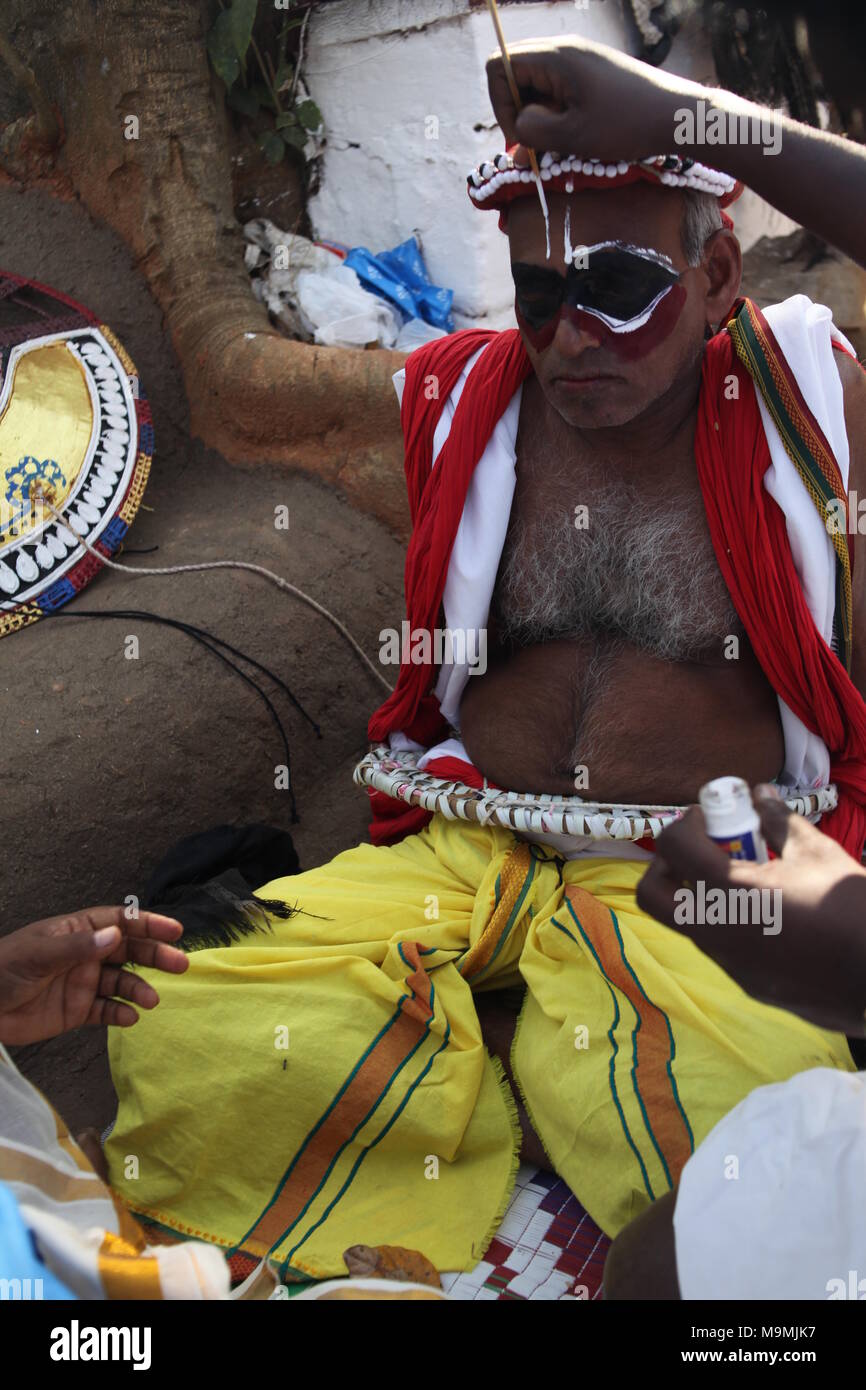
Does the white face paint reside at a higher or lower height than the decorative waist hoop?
higher

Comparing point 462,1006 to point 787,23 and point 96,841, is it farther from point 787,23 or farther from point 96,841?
point 787,23

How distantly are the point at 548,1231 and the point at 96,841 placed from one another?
149 centimetres

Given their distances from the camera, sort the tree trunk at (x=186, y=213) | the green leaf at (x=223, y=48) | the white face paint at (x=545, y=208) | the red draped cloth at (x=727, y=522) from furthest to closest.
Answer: the green leaf at (x=223, y=48)
the tree trunk at (x=186, y=213)
the red draped cloth at (x=727, y=522)
the white face paint at (x=545, y=208)

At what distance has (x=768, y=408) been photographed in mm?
2490

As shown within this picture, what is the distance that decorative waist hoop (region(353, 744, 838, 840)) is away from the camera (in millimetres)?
2471

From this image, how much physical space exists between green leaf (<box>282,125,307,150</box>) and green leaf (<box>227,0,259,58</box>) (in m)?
0.50

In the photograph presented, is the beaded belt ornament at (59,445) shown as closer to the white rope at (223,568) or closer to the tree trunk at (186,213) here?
the white rope at (223,568)

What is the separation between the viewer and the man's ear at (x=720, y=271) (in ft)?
8.23

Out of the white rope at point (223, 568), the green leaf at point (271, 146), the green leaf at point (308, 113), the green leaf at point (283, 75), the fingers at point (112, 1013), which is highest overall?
the green leaf at point (283, 75)

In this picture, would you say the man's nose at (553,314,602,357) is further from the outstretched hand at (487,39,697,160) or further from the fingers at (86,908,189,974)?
the fingers at (86,908,189,974)

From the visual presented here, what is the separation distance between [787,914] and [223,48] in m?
3.98

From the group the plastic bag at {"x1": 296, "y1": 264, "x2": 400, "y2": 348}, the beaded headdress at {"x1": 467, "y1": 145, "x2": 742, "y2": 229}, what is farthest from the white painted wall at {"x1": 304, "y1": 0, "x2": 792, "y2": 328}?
the beaded headdress at {"x1": 467, "y1": 145, "x2": 742, "y2": 229}

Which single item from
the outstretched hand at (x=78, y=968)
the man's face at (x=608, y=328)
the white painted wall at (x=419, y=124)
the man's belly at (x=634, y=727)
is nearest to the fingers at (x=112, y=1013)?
the outstretched hand at (x=78, y=968)

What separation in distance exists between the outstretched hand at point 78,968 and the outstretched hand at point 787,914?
940mm
